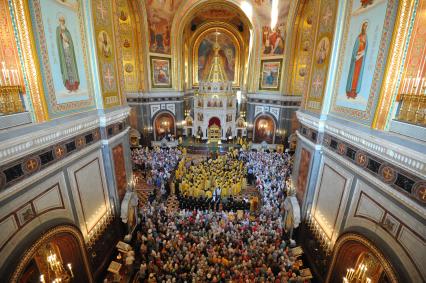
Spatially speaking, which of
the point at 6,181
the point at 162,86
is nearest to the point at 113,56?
the point at 6,181

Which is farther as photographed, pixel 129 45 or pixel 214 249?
pixel 129 45

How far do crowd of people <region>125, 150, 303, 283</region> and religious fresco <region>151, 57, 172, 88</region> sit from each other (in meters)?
12.2

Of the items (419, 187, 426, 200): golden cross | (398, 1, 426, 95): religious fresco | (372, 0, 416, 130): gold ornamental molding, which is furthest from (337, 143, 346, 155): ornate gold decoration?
(419, 187, 426, 200): golden cross

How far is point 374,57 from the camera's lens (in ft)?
18.1

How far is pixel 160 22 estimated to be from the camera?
62.0ft

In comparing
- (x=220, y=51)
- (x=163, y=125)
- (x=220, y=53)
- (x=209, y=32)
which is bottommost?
(x=163, y=125)

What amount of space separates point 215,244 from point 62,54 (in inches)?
325

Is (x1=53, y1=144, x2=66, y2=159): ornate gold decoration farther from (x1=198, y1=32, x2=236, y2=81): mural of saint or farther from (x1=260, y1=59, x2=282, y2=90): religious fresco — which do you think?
(x1=198, y1=32, x2=236, y2=81): mural of saint

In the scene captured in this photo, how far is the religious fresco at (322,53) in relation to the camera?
7.20 m

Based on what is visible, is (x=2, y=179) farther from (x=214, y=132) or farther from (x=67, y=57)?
(x=214, y=132)

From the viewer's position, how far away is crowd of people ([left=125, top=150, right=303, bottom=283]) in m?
7.11

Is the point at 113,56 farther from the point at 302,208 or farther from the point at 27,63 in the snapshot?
the point at 302,208

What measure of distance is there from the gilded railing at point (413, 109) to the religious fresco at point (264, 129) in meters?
16.1

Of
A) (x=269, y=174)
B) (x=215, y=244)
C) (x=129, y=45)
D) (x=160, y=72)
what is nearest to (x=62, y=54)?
(x=215, y=244)
